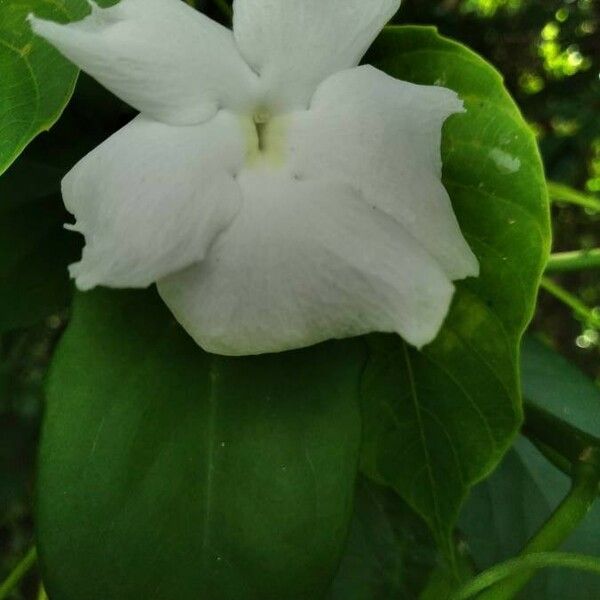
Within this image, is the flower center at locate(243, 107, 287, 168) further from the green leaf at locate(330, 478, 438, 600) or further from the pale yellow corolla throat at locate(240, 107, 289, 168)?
the green leaf at locate(330, 478, 438, 600)

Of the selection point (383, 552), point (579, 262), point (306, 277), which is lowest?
point (383, 552)

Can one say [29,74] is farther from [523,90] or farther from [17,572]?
[523,90]

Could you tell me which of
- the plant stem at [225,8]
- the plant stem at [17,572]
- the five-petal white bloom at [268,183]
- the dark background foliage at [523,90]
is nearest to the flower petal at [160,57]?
the five-petal white bloom at [268,183]

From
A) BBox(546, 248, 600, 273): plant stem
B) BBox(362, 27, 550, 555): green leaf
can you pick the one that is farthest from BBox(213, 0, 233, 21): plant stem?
BBox(546, 248, 600, 273): plant stem

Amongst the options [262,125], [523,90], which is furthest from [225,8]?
[523,90]

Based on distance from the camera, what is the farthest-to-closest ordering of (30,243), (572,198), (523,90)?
(523,90), (572,198), (30,243)

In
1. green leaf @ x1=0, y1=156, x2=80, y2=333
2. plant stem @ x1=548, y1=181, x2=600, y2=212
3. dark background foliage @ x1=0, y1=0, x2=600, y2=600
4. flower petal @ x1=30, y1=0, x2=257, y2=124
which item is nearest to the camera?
flower petal @ x1=30, y1=0, x2=257, y2=124
